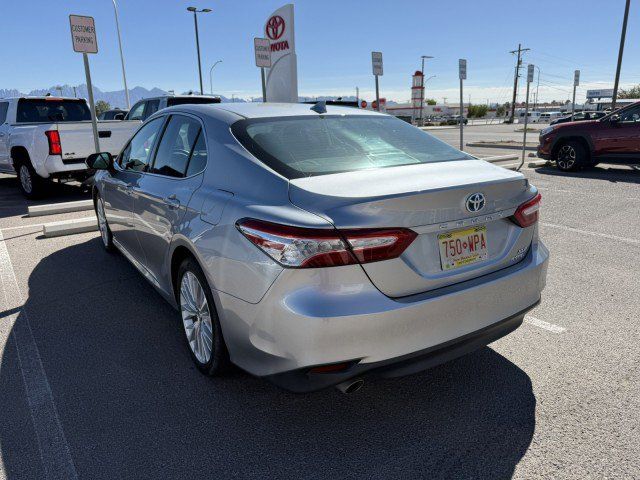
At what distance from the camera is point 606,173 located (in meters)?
11.5

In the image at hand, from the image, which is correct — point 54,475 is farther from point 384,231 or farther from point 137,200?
point 137,200

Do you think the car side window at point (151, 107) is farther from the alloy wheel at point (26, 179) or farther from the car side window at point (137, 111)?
the alloy wheel at point (26, 179)

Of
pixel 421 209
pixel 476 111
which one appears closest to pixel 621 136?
pixel 421 209

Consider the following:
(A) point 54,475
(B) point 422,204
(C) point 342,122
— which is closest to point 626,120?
(C) point 342,122

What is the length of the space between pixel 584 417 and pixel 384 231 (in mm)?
1534

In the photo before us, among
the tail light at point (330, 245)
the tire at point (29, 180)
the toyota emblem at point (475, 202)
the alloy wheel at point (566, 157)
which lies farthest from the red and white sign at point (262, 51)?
the tail light at point (330, 245)

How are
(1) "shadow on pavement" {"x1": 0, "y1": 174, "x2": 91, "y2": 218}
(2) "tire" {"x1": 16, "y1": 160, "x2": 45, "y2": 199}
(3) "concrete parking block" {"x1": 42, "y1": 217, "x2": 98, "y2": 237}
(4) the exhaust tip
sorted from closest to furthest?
(4) the exhaust tip < (3) "concrete parking block" {"x1": 42, "y1": 217, "x2": 98, "y2": 237} < (1) "shadow on pavement" {"x1": 0, "y1": 174, "x2": 91, "y2": 218} < (2) "tire" {"x1": 16, "y1": 160, "x2": 45, "y2": 199}

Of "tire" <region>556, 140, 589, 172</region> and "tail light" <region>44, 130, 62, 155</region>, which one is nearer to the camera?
"tail light" <region>44, 130, 62, 155</region>

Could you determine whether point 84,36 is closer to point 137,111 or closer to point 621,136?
point 137,111

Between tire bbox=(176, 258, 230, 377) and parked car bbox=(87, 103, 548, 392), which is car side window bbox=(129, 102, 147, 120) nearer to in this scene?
parked car bbox=(87, 103, 548, 392)

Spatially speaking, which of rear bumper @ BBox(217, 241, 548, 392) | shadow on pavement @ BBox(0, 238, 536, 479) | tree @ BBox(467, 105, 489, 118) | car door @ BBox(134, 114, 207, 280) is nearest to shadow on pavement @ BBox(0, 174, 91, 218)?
car door @ BBox(134, 114, 207, 280)

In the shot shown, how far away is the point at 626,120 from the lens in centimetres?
1120

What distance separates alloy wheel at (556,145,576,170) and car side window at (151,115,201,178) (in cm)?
1082

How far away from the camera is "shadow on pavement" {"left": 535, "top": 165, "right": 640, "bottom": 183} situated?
10.6m
